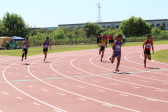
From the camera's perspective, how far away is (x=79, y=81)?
13438 mm

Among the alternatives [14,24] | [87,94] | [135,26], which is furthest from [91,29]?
[87,94]

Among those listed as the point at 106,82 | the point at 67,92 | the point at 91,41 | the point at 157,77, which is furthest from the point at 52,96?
the point at 91,41

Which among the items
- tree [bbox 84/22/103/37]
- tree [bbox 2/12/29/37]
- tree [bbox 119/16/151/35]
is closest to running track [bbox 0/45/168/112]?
tree [bbox 2/12/29/37]

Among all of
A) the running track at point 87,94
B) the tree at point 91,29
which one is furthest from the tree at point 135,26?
the running track at point 87,94

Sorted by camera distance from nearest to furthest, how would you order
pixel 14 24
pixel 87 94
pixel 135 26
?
pixel 87 94 → pixel 14 24 → pixel 135 26

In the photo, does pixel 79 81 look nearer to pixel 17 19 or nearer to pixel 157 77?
pixel 157 77

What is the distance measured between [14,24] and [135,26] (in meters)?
35.2

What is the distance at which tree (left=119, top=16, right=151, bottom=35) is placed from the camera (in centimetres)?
9731

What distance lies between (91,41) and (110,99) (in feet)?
196

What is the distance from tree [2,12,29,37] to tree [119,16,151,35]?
30055 mm

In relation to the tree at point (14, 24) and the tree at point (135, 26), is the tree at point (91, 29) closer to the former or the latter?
the tree at point (135, 26)

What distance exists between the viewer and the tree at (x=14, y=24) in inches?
3457

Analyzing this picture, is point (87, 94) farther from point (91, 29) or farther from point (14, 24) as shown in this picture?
point (91, 29)

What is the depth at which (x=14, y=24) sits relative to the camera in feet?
290
